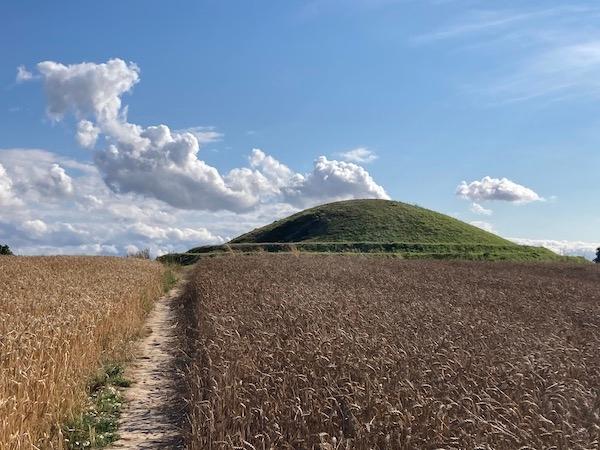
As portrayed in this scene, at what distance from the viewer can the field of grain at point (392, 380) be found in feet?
18.6

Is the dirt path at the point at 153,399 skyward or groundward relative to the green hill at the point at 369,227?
groundward

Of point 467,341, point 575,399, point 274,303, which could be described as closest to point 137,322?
point 274,303

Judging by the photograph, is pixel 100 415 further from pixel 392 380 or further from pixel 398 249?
pixel 398 249

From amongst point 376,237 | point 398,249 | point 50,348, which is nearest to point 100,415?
point 50,348

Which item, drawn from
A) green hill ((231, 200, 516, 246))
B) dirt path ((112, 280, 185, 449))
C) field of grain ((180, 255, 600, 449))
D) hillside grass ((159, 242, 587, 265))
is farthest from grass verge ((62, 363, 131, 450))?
green hill ((231, 200, 516, 246))

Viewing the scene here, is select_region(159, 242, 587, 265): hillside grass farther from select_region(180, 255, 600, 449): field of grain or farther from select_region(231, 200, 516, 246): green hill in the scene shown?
select_region(180, 255, 600, 449): field of grain

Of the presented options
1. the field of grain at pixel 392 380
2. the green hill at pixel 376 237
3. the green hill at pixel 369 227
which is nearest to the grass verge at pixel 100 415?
the field of grain at pixel 392 380

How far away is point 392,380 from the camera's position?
7.21 meters

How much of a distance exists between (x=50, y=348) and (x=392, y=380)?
219 inches

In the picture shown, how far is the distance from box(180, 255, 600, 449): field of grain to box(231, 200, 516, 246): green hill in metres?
73.4

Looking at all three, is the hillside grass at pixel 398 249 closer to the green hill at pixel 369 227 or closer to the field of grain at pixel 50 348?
the green hill at pixel 369 227

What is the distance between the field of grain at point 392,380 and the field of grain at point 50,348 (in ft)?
5.99

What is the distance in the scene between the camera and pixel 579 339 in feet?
35.9

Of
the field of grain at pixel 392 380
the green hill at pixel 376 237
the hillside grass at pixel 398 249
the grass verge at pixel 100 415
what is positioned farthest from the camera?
the green hill at pixel 376 237
